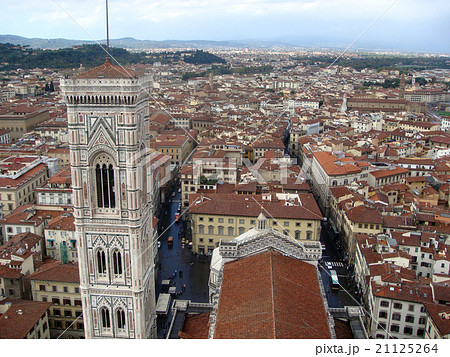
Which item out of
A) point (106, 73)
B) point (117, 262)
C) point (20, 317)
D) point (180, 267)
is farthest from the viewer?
point (180, 267)

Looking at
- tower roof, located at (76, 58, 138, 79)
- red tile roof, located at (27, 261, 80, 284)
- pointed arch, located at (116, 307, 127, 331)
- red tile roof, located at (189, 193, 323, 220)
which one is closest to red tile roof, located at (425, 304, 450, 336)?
red tile roof, located at (189, 193, 323, 220)

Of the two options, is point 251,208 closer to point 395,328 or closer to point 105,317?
point 395,328

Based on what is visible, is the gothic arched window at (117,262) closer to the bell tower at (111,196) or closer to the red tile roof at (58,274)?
the bell tower at (111,196)

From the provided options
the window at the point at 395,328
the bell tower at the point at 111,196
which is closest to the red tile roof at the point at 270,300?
the bell tower at the point at 111,196

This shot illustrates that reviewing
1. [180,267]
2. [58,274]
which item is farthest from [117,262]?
[180,267]

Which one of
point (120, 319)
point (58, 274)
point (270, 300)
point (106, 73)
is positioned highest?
point (106, 73)

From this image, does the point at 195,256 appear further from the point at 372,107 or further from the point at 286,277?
the point at 372,107
